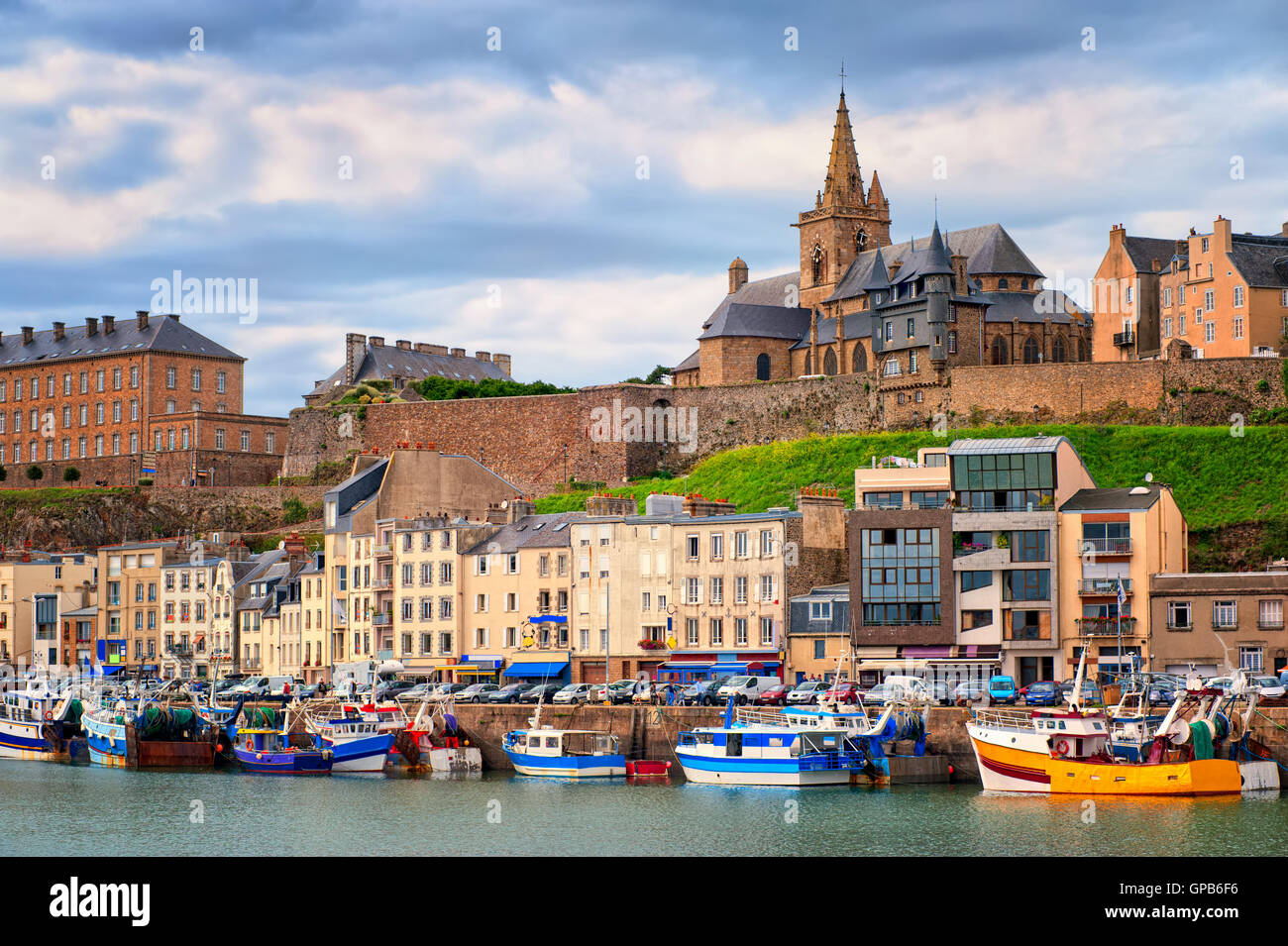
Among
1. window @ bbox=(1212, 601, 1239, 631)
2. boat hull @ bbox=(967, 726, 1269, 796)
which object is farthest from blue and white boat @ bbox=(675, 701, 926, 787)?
window @ bbox=(1212, 601, 1239, 631)

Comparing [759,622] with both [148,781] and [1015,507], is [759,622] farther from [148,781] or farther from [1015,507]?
[148,781]

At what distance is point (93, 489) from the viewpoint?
102312 millimetres

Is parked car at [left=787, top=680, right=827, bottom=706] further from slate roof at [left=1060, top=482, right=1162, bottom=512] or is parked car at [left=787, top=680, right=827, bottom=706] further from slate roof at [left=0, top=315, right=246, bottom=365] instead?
slate roof at [left=0, top=315, right=246, bottom=365]

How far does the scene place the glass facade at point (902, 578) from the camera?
188ft

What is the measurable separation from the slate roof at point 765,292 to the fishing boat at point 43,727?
53.1 meters

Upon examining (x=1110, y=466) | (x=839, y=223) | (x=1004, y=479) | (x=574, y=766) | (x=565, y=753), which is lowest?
(x=574, y=766)

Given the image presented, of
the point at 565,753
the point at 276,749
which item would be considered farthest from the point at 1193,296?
the point at 276,749

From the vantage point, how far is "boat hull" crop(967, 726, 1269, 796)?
41.2m

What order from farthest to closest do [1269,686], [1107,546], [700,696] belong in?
[1107,546]
[700,696]
[1269,686]

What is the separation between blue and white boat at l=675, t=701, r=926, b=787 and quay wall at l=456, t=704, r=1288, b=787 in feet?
2.84

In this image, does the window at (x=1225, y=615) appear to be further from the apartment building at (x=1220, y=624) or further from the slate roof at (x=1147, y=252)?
the slate roof at (x=1147, y=252)

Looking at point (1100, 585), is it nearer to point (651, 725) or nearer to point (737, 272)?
point (651, 725)

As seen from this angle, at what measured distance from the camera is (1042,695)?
48.0m

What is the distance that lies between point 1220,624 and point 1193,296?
119ft
